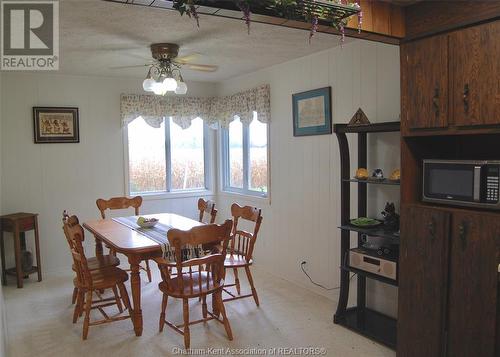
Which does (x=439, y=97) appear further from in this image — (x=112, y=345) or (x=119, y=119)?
(x=119, y=119)

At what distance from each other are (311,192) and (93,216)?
8.52 feet

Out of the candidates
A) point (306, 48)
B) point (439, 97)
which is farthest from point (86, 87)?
point (439, 97)

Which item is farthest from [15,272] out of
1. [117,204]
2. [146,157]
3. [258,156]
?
[258,156]

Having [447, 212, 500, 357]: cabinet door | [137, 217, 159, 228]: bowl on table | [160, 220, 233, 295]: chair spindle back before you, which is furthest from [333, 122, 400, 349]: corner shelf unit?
[137, 217, 159, 228]: bowl on table

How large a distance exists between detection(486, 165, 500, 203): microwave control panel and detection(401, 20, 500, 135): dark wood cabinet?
0.23 m

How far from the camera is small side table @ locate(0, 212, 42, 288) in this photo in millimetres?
4027

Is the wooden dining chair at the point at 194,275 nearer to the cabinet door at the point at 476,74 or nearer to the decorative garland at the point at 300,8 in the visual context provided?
the decorative garland at the point at 300,8

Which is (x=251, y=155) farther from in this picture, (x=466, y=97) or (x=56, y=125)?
(x=466, y=97)

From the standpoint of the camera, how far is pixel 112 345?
287 centimetres

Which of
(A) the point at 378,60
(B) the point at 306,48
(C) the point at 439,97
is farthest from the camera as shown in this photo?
(B) the point at 306,48

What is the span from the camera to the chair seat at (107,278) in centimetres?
298

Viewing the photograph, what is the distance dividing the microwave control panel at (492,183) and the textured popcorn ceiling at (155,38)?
63.5 inches

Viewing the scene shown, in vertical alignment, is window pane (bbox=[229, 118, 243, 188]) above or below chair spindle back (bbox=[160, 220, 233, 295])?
above

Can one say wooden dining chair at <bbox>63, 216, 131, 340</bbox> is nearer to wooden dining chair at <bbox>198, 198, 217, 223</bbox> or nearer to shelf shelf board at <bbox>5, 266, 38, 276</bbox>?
wooden dining chair at <bbox>198, 198, 217, 223</bbox>
